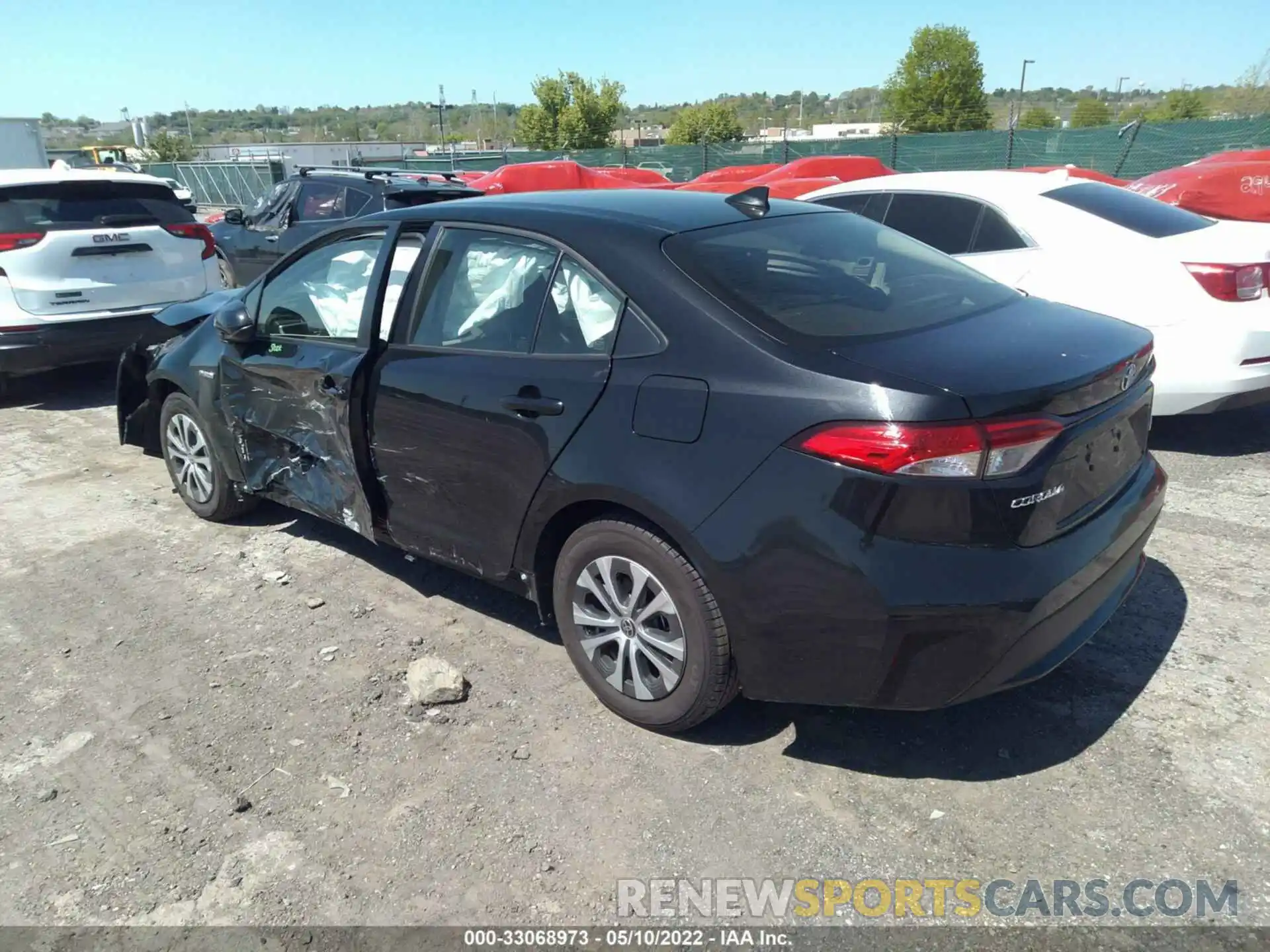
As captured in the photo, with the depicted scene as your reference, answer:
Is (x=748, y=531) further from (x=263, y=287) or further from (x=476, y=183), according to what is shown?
(x=476, y=183)

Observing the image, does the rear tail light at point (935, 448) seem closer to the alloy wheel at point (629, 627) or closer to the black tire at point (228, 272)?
the alloy wheel at point (629, 627)

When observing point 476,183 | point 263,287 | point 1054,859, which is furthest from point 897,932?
point 476,183

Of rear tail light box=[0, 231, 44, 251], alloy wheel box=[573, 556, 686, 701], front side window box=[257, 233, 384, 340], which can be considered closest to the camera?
alloy wheel box=[573, 556, 686, 701]

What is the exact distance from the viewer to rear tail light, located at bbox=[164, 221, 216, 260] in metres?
→ 8.06

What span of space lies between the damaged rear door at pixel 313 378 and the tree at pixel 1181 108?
214 feet

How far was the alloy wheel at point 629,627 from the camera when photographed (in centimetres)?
291

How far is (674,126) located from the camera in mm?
78188

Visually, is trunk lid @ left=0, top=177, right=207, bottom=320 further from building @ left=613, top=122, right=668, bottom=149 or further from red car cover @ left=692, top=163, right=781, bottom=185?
building @ left=613, top=122, right=668, bottom=149

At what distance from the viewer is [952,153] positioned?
83.0 feet

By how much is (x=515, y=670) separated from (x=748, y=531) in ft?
4.56

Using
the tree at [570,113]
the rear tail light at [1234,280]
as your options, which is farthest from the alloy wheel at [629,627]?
the tree at [570,113]

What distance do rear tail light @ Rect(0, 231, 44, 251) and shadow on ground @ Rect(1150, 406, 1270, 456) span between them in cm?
824

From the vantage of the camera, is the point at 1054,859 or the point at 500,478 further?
the point at 500,478

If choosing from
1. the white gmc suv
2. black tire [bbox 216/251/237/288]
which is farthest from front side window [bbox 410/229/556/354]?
black tire [bbox 216/251/237/288]
